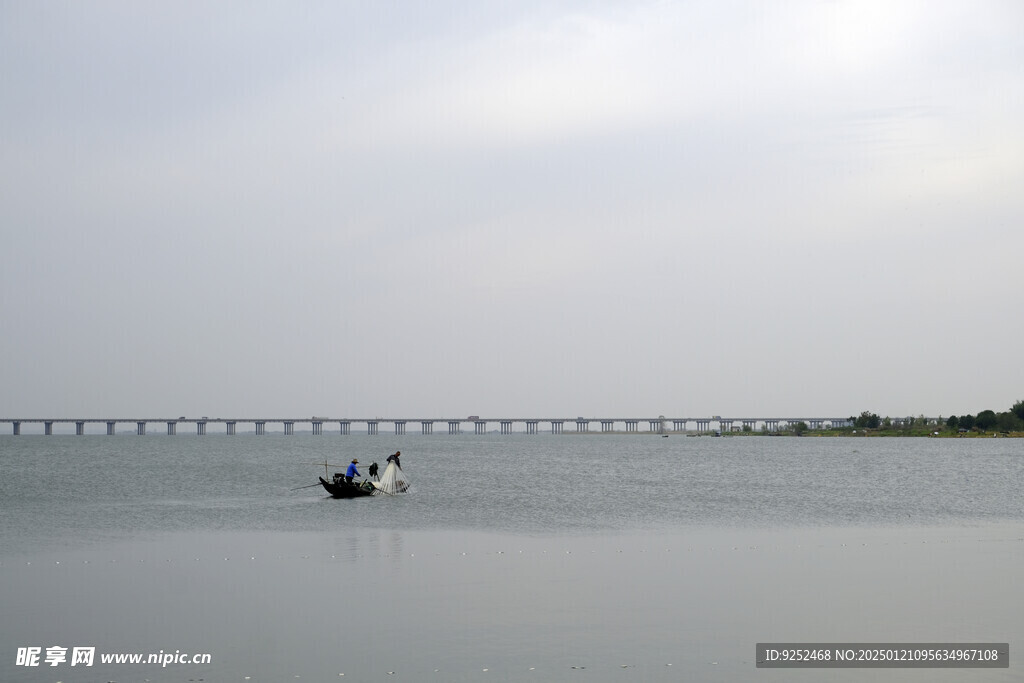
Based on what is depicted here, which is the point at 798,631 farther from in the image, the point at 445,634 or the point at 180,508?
the point at 180,508

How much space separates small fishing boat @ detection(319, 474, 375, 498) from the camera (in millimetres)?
47031

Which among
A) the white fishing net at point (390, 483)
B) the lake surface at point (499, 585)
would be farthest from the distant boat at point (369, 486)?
the lake surface at point (499, 585)

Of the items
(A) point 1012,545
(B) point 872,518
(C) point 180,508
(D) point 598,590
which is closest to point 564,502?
(B) point 872,518

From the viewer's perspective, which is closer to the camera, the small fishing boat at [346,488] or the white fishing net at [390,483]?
the small fishing boat at [346,488]

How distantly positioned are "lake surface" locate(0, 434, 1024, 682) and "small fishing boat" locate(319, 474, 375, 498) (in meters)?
4.59

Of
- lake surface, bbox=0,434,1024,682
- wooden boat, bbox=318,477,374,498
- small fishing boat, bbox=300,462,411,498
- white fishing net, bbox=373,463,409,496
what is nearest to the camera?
lake surface, bbox=0,434,1024,682

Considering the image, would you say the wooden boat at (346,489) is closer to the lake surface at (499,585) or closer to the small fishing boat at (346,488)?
the small fishing boat at (346,488)

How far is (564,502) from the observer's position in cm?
4353

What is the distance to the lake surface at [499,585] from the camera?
13969mm

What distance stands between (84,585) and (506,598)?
29.1 feet

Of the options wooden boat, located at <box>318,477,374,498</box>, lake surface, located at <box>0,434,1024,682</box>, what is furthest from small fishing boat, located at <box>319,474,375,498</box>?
lake surface, located at <box>0,434,1024,682</box>

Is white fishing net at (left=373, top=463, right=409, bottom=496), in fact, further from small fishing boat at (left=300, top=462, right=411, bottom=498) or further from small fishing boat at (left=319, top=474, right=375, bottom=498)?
small fishing boat at (left=319, top=474, right=375, bottom=498)

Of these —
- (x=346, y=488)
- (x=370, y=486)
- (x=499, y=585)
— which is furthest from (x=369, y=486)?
(x=499, y=585)

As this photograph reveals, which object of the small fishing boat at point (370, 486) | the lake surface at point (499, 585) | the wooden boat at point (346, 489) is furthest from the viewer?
the small fishing boat at point (370, 486)
